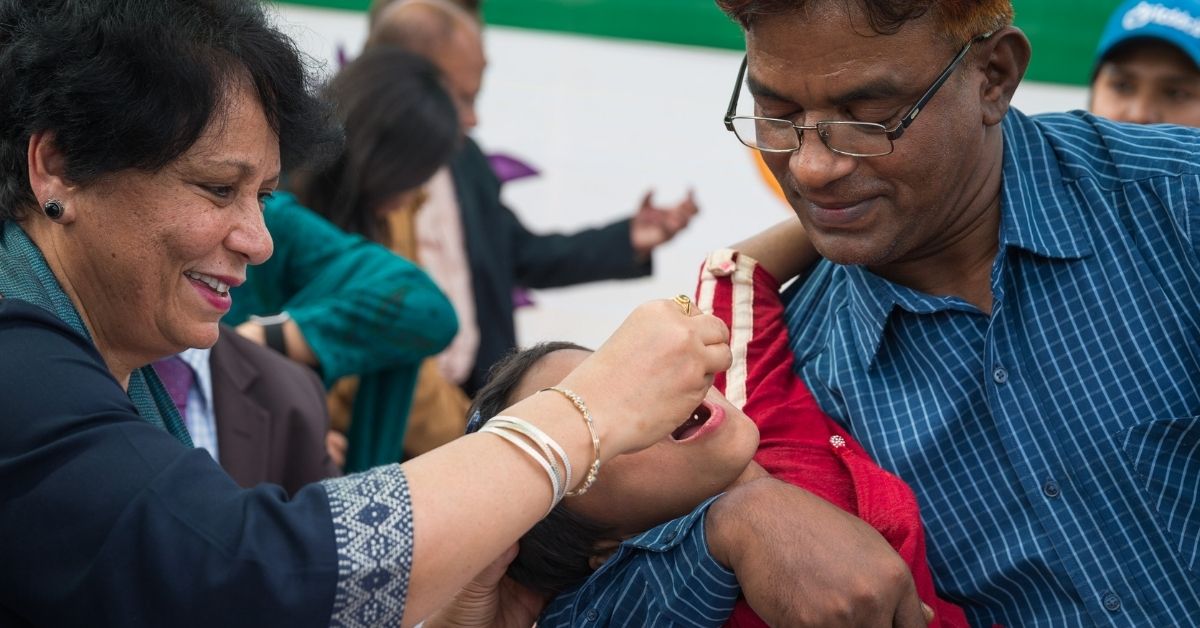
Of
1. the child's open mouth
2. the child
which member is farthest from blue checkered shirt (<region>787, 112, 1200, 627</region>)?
the child's open mouth

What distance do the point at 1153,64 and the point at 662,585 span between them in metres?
2.73

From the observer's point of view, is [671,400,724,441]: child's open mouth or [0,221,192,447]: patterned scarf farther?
[671,400,724,441]: child's open mouth

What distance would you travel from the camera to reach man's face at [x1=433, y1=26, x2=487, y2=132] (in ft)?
16.9

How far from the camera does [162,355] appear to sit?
2.19 metres

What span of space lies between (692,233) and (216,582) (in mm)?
4264

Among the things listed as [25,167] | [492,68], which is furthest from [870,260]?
[492,68]

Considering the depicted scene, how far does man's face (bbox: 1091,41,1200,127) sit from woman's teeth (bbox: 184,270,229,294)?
9.43 feet

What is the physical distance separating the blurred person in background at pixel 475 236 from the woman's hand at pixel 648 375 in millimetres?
2936

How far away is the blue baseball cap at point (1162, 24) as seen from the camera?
3898 millimetres

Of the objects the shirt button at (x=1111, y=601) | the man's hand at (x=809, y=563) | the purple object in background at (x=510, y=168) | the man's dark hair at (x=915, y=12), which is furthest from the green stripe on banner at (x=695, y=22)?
the man's hand at (x=809, y=563)

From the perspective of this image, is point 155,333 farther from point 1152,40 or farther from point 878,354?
point 1152,40

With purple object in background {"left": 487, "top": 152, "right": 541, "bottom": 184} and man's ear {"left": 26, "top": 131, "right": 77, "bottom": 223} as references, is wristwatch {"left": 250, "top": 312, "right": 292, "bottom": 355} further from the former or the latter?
purple object in background {"left": 487, "top": 152, "right": 541, "bottom": 184}

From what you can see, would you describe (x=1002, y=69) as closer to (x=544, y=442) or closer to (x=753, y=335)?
(x=753, y=335)

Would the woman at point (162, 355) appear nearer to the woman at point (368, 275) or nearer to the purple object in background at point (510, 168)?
the woman at point (368, 275)
